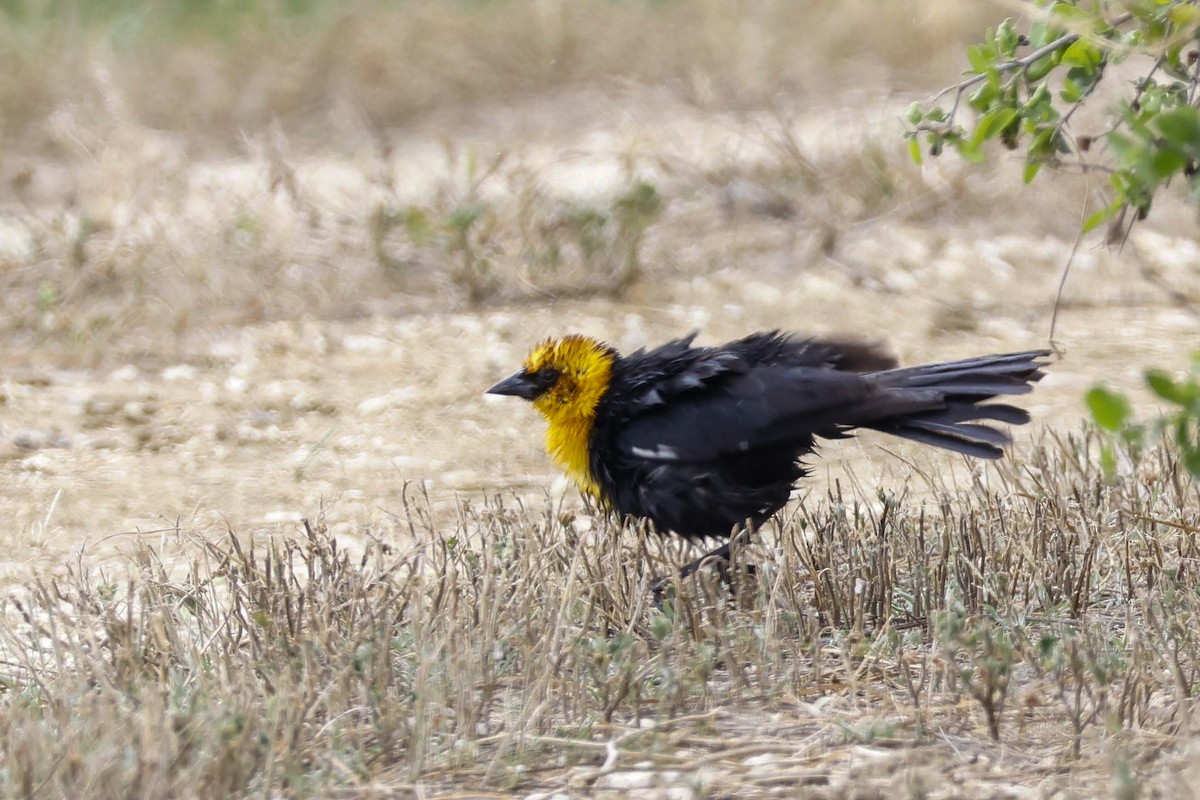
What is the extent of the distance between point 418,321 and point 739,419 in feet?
13.9

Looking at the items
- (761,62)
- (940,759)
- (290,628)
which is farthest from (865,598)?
(761,62)

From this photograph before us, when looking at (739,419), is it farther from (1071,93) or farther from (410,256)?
(410,256)

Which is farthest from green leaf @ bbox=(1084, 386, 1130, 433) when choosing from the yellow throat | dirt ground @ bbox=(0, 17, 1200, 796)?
dirt ground @ bbox=(0, 17, 1200, 796)

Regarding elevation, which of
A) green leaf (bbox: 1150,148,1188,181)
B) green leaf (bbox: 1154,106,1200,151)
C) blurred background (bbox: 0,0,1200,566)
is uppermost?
blurred background (bbox: 0,0,1200,566)

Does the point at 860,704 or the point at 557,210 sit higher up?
the point at 557,210

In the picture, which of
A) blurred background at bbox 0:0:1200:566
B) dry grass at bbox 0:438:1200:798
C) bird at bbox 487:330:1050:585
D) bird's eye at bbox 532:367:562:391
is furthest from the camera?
blurred background at bbox 0:0:1200:566

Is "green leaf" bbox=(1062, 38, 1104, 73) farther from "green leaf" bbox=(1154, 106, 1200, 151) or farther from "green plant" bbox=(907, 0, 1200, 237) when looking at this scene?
"green leaf" bbox=(1154, 106, 1200, 151)

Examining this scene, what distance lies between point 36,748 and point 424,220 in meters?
5.86

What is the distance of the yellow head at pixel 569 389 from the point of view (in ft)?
16.3

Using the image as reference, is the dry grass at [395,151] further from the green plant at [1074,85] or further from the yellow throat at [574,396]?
the green plant at [1074,85]

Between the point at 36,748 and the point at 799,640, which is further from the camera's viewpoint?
the point at 799,640

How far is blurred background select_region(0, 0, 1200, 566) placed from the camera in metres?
6.75

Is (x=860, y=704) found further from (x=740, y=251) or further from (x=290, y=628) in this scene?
(x=740, y=251)

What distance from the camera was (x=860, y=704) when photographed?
12.5 ft
